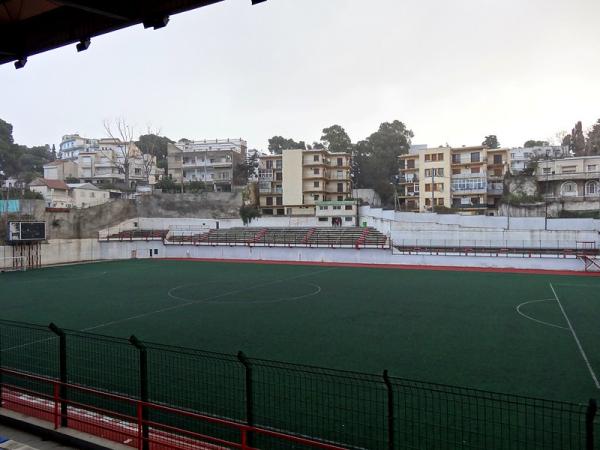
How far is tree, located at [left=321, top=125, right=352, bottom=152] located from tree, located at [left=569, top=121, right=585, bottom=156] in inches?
1577

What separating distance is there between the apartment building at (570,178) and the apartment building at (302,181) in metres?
24.8

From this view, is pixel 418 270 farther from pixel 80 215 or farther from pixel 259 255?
pixel 80 215

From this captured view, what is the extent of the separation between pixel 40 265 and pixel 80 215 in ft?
30.0

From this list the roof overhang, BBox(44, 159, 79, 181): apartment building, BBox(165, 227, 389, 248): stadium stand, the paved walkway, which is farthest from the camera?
BBox(44, 159, 79, 181): apartment building

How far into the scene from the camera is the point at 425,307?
20.2 metres

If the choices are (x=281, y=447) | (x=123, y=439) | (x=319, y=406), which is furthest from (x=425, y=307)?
(x=123, y=439)

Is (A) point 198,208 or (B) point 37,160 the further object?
(B) point 37,160

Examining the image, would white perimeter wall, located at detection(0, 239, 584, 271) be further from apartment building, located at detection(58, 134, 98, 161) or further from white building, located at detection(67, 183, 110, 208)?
apartment building, located at detection(58, 134, 98, 161)

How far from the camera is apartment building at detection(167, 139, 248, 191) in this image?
247 feet

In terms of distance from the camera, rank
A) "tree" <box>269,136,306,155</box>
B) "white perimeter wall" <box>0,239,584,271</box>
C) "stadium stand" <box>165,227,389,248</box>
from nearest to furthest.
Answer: "white perimeter wall" <box>0,239,584,271</box> < "stadium stand" <box>165,227,389,248</box> < "tree" <box>269,136,306,155</box>

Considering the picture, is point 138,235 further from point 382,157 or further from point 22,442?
point 22,442

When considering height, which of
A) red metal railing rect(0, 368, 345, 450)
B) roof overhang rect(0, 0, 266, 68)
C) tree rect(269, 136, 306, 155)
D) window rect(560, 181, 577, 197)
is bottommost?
red metal railing rect(0, 368, 345, 450)

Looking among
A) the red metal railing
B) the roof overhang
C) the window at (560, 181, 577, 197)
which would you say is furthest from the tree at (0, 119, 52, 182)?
the window at (560, 181, 577, 197)

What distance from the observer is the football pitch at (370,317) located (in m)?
12.0
